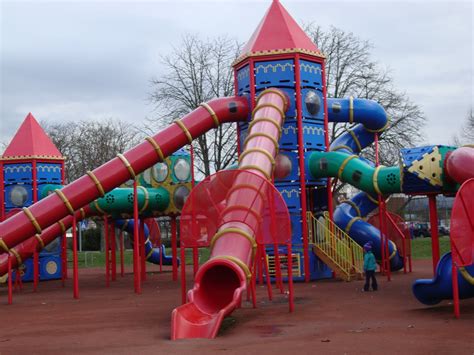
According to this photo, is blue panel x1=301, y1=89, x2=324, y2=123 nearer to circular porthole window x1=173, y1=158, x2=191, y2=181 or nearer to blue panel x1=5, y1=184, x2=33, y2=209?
circular porthole window x1=173, y1=158, x2=191, y2=181

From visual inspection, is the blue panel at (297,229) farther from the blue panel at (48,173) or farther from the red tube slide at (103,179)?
the blue panel at (48,173)

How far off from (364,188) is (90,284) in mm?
10612

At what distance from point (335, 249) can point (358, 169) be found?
8.34 feet

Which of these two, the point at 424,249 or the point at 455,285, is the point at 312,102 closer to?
the point at 455,285

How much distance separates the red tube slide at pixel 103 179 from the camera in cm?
1681

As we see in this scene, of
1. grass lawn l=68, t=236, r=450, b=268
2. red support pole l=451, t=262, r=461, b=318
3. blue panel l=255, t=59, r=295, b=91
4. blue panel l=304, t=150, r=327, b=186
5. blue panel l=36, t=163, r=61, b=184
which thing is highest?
blue panel l=255, t=59, r=295, b=91

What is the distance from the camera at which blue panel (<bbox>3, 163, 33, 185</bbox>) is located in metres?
26.2

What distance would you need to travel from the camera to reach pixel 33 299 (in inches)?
747

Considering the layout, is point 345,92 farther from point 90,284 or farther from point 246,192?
point 246,192

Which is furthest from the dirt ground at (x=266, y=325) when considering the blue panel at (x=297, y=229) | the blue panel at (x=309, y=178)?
the blue panel at (x=309, y=178)

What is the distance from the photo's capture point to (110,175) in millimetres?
17609

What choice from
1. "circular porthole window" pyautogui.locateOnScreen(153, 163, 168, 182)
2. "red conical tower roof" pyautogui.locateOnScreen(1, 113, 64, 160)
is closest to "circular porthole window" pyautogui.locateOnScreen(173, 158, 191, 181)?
"circular porthole window" pyautogui.locateOnScreen(153, 163, 168, 182)

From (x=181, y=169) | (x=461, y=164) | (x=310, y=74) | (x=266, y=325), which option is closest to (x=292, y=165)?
(x=310, y=74)

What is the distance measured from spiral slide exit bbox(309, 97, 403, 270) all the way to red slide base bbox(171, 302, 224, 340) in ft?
28.6
